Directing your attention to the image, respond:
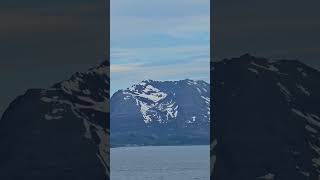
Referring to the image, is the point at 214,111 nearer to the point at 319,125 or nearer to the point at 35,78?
the point at 319,125

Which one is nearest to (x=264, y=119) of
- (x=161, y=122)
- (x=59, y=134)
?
(x=59, y=134)

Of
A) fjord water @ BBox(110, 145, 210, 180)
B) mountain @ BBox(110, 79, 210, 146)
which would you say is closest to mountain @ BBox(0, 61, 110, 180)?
fjord water @ BBox(110, 145, 210, 180)

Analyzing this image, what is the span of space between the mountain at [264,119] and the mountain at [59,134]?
4.82 ft

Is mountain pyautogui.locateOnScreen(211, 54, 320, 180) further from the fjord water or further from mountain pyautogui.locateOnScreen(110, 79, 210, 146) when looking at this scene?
mountain pyautogui.locateOnScreen(110, 79, 210, 146)

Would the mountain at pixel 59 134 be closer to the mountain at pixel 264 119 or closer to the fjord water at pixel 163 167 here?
the mountain at pixel 264 119

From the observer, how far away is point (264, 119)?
965 cm

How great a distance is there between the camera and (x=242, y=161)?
966 cm

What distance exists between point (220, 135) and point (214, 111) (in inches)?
12.7

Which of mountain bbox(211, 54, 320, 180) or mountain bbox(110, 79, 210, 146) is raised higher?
mountain bbox(211, 54, 320, 180)

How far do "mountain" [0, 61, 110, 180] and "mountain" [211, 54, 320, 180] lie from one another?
4.82ft

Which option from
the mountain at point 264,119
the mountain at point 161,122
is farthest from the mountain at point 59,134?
the mountain at point 161,122

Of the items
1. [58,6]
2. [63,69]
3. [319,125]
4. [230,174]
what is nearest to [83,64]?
[63,69]

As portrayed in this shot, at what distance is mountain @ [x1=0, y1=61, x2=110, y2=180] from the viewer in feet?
31.1

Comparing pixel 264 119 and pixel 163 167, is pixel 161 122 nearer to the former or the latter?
pixel 163 167
